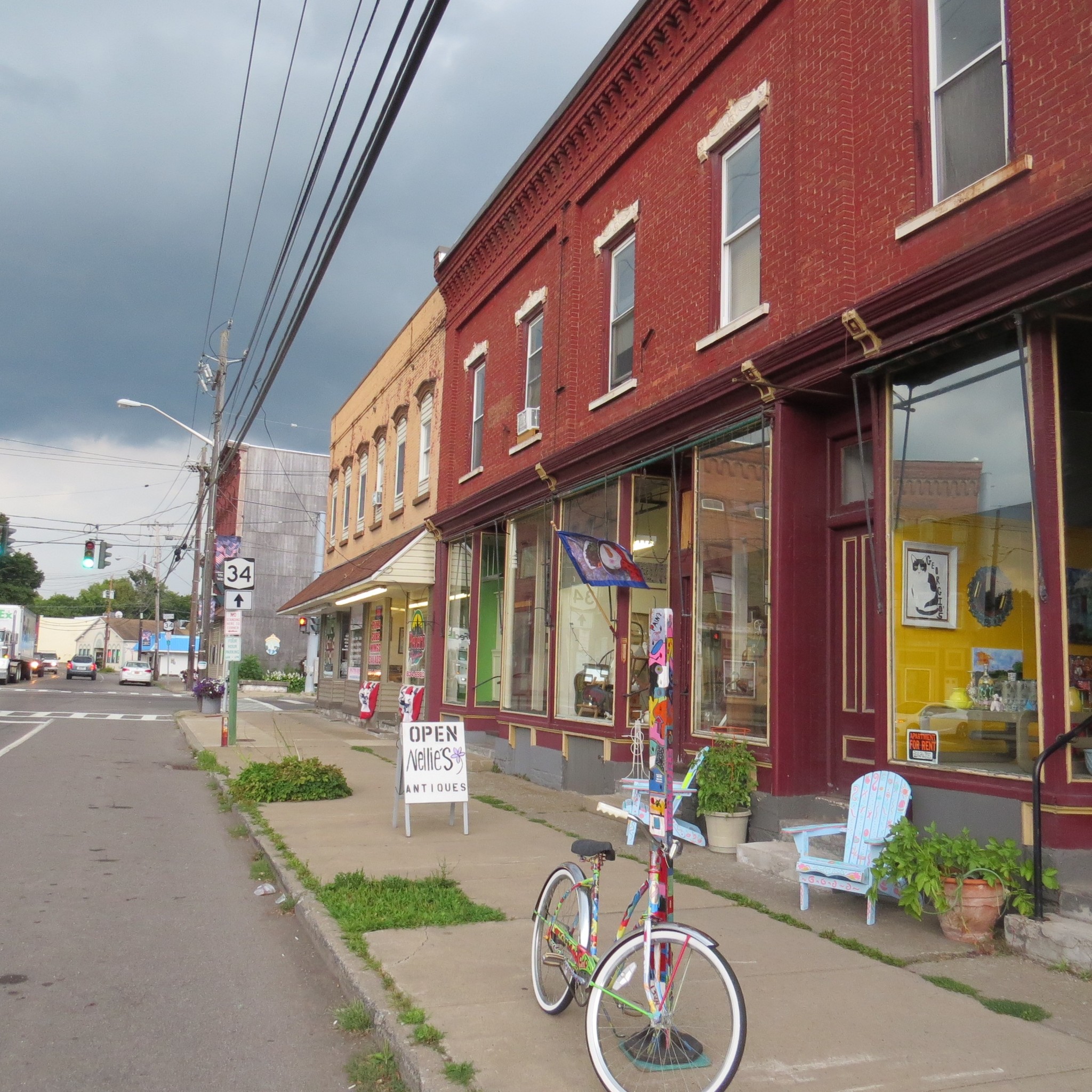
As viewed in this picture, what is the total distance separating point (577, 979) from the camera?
467 cm

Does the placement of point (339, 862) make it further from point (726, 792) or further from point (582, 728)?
point (582, 728)

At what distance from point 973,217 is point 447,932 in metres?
6.06

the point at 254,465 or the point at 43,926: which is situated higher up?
the point at 254,465

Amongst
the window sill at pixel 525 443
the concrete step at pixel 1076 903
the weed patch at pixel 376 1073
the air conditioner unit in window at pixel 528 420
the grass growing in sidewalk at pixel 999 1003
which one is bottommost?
the weed patch at pixel 376 1073

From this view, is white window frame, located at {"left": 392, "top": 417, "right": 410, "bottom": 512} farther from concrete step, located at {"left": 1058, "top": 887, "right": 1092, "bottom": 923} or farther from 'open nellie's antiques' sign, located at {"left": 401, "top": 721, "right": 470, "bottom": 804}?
concrete step, located at {"left": 1058, "top": 887, "right": 1092, "bottom": 923}

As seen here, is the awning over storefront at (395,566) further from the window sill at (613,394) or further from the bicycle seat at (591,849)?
the bicycle seat at (591,849)

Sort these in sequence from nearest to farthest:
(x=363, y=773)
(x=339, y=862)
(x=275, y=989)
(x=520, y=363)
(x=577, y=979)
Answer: (x=577, y=979) → (x=275, y=989) → (x=339, y=862) → (x=363, y=773) → (x=520, y=363)

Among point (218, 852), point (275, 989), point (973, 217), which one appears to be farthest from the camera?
point (218, 852)

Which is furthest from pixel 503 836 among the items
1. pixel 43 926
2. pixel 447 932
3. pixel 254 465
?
pixel 254 465

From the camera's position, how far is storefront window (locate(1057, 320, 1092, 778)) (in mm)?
6812

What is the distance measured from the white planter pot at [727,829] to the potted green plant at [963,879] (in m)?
2.57

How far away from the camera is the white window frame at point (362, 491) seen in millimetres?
26297

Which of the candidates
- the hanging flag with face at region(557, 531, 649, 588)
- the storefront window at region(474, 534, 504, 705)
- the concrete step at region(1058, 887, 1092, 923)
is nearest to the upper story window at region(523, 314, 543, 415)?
the storefront window at region(474, 534, 504, 705)

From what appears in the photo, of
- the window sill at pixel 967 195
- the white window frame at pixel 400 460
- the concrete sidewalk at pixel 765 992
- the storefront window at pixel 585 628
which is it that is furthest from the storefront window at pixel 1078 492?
the white window frame at pixel 400 460
